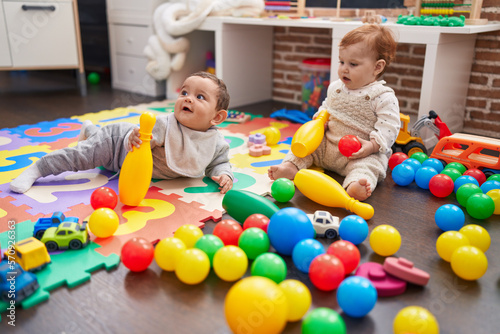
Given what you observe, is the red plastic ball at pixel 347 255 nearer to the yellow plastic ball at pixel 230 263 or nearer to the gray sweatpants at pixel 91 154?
the yellow plastic ball at pixel 230 263

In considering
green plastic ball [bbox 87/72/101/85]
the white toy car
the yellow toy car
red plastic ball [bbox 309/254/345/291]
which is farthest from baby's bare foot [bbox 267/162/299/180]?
green plastic ball [bbox 87/72/101/85]

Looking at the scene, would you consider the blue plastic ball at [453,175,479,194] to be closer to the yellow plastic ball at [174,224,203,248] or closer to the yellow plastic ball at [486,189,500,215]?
the yellow plastic ball at [486,189,500,215]

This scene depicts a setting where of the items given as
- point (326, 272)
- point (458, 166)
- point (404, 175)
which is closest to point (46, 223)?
point (326, 272)

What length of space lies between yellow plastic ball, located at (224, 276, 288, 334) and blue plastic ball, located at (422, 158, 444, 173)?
1048 millimetres

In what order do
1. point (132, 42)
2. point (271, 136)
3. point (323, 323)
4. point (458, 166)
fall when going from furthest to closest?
point (132, 42)
point (271, 136)
point (458, 166)
point (323, 323)

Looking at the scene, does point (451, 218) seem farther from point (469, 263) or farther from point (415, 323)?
point (415, 323)

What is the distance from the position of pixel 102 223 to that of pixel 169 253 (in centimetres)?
22

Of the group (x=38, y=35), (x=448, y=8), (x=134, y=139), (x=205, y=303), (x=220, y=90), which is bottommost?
(x=205, y=303)

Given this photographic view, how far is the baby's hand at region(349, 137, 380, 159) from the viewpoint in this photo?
1444mm

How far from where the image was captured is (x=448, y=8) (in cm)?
189

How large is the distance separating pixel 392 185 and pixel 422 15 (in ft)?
2.84

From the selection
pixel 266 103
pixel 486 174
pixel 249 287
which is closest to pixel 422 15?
pixel 486 174

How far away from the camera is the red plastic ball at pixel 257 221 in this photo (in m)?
1.02

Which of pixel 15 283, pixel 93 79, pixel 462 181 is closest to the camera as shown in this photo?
pixel 15 283
